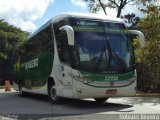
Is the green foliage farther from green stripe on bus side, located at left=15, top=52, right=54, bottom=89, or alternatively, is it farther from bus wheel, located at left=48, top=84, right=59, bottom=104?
bus wheel, located at left=48, top=84, right=59, bottom=104

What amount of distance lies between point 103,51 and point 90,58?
22.9 inches

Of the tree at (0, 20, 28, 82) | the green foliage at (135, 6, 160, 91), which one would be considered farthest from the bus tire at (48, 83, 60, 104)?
the tree at (0, 20, 28, 82)

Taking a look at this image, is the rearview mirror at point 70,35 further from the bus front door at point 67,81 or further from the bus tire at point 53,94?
the bus tire at point 53,94

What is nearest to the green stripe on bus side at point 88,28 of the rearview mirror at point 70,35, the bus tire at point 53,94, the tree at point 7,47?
the rearview mirror at point 70,35

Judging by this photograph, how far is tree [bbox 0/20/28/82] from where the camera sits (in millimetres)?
72625

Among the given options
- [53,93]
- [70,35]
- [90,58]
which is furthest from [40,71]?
[70,35]

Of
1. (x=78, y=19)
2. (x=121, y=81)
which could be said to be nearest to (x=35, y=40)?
(x=78, y=19)

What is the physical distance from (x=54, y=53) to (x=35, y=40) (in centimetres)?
450

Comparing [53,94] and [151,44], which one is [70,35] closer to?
[53,94]

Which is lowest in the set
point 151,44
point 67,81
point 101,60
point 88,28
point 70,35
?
point 67,81

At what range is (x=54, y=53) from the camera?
17297mm

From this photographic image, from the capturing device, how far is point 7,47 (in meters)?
74.1

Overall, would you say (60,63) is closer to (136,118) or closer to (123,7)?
(136,118)

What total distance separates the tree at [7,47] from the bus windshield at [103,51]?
54.4 metres
